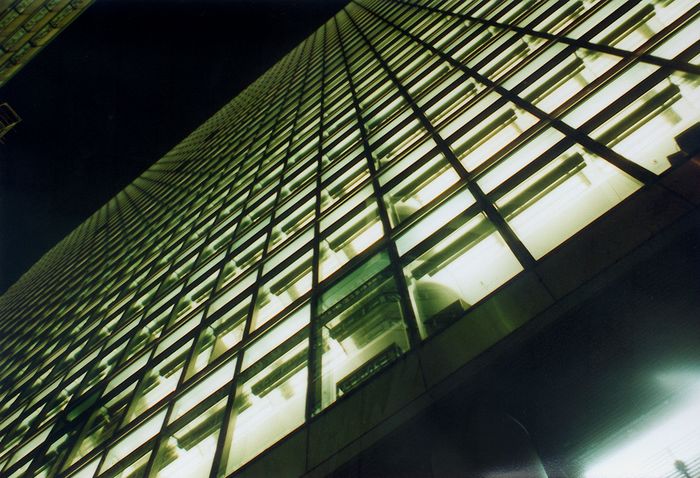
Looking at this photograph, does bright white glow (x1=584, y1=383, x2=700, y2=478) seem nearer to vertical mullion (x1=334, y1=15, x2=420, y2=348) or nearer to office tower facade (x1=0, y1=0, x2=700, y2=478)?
office tower facade (x1=0, y1=0, x2=700, y2=478)

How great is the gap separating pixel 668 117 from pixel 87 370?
1842cm

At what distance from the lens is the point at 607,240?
17.5 ft

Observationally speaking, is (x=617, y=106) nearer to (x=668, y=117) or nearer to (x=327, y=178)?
(x=668, y=117)

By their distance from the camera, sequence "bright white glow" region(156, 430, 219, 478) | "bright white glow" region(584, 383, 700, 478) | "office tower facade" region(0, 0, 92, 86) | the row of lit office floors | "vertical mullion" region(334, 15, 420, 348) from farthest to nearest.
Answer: "office tower facade" region(0, 0, 92, 86) < "bright white glow" region(156, 430, 219, 478) < "vertical mullion" region(334, 15, 420, 348) < the row of lit office floors < "bright white glow" region(584, 383, 700, 478)

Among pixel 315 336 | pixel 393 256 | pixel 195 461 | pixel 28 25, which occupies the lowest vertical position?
pixel 195 461

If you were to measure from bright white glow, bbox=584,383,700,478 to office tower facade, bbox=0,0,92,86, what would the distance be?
46.9 meters

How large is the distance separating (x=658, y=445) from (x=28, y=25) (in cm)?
5546

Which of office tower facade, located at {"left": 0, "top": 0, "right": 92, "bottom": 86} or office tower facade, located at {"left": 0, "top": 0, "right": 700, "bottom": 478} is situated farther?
office tower facade, located at {"left": 0, "top": 0, "right": 92, "bottom": 86}

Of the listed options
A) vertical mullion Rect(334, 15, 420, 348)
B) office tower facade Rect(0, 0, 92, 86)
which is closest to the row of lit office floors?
vertical mullion Rect(334, 15, 420, 348)

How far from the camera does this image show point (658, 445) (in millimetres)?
4250

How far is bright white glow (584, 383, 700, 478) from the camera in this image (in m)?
4.14

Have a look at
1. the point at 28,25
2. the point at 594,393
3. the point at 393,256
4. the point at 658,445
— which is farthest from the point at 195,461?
the point at 28,25

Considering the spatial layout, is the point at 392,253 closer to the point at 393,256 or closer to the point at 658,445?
the point at 393,256

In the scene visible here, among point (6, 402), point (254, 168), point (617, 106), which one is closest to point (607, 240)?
point (617, 106)
